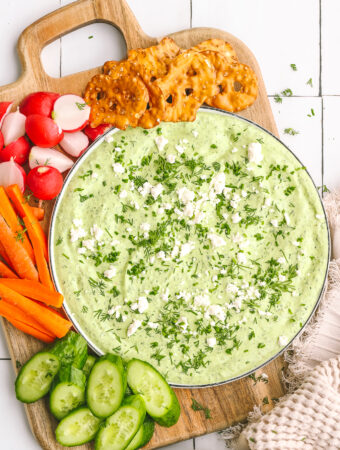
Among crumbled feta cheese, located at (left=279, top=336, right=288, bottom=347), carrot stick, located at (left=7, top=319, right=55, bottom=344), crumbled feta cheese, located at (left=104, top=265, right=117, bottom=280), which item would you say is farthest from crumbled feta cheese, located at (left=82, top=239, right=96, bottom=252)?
crumbled feta cheese, located at (left=279, top=336, right=288, bottom=347)

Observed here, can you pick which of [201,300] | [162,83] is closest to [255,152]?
[162,83]

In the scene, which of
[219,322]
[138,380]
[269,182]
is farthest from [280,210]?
[138,380]

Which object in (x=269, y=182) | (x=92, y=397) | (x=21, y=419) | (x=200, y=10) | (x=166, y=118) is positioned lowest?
(x=21, y=419)

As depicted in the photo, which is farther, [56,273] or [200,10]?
Result: [200,10]

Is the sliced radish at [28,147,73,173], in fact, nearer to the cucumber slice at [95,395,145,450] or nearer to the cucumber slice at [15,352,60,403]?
the cucumber slice at [15,352,60,403]

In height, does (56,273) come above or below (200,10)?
below

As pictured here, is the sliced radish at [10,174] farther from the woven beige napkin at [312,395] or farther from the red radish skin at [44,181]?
the woven beige napkin at [312,395]

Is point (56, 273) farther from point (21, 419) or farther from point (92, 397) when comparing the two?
point (21, 419)

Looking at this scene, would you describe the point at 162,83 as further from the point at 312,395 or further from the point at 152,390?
the point at 312,395
